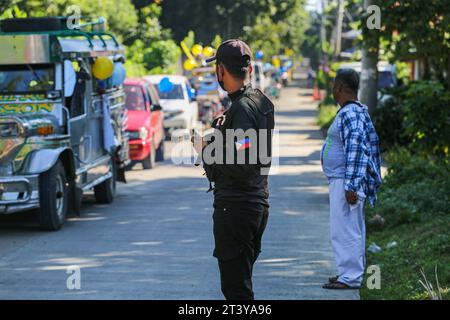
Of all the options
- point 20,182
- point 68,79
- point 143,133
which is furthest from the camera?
point 143,133

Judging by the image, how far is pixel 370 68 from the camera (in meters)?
19.6

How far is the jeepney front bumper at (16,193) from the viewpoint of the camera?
1170cm

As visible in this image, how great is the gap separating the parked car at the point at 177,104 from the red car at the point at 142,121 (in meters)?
4.57

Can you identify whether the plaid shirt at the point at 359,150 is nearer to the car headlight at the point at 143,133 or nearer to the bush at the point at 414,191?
the bush at the point at 414,191

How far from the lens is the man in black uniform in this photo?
5957mm

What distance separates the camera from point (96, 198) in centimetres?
1519

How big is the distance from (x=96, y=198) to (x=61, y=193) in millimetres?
2756

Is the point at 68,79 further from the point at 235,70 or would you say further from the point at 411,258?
the point at 235,70

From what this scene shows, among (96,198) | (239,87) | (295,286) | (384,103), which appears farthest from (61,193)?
(384,103)

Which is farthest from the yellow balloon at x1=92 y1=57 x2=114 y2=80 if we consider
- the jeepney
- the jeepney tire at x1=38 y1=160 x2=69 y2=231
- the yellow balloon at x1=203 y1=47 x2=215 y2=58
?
the jeepney tire at x1=38 y1=160 x2=69 y2=231

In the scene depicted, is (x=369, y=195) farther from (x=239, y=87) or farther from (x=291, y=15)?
(x=291, y=15)

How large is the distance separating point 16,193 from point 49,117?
49.2 inches

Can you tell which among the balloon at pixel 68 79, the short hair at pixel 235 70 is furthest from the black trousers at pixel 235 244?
the balloon at pixel 68 79

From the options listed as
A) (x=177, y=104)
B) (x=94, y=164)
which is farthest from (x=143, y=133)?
(x=177, y=104)
